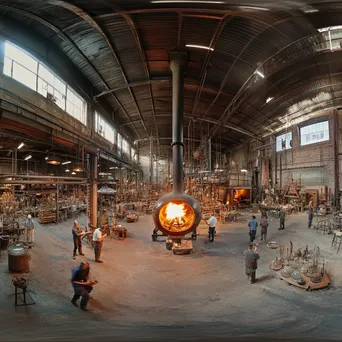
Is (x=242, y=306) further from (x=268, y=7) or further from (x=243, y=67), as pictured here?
(x=268, y=7)

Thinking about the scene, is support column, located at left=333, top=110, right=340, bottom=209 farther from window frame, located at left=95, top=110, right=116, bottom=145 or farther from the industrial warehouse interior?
window frame, located at left=95, top=110, right=116, bottom=145

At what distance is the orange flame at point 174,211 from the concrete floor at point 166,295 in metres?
1.25

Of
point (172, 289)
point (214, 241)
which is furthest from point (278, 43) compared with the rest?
point (214, 241)

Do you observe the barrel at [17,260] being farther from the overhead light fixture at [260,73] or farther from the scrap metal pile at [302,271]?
the overhead light fixture at [260,73]

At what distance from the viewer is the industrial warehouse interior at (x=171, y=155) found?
76.4 inches

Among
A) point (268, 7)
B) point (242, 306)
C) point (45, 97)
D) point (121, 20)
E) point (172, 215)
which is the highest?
point (45, 97)

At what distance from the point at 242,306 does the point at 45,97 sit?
30.1ft

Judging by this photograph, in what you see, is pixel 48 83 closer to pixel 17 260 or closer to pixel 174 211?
pixel 17 260

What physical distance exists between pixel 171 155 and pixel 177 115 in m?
0.75

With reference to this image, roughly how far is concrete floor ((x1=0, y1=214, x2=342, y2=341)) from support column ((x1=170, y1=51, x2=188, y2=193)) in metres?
1.68

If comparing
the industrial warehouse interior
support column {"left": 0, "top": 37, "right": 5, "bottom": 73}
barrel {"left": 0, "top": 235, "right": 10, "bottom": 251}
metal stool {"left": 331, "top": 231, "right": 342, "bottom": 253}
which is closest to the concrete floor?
the industrial warehouse interior

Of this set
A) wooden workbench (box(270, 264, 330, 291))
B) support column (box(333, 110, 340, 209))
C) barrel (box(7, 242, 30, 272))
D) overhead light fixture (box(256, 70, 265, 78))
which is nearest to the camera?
overhead light fixture (box(256, 70, 265, 78))

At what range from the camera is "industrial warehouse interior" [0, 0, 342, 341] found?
6.36ft

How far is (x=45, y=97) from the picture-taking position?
7.93 metres
